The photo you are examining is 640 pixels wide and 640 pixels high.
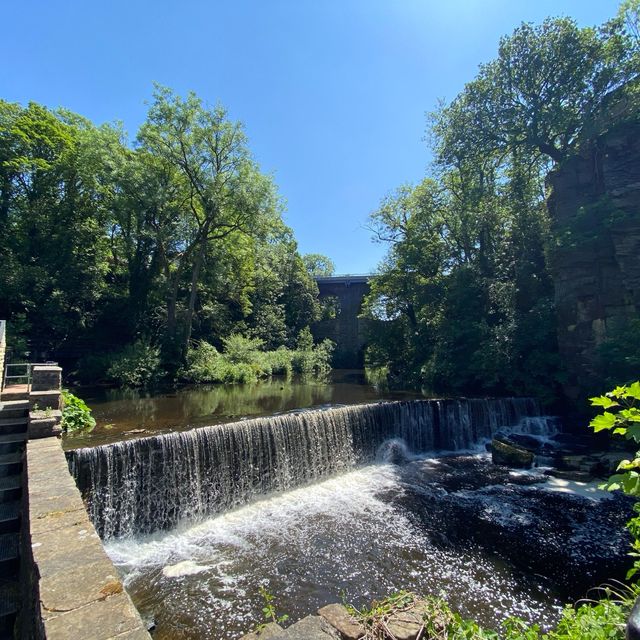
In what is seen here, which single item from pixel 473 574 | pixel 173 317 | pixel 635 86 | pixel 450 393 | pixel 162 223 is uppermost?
pixel 635 86

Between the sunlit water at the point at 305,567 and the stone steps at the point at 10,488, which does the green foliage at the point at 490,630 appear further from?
the stone steps at the point at 10,488

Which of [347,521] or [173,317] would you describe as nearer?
[347,521]

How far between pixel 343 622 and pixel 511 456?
9.17m

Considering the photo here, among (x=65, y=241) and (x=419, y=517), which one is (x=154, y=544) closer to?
(x=419, y=517)

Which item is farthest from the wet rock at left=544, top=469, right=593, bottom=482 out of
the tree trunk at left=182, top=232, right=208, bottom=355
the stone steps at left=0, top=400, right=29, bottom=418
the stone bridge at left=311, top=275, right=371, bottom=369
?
the stone bridge at left=311, top=275, right=371, bottom=369

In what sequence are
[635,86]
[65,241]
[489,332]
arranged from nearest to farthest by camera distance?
[635,86]
[489,332]
[65,241]

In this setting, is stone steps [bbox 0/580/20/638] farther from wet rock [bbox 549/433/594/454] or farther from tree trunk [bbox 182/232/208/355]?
tree trunk [bbox 182/232/208/355]

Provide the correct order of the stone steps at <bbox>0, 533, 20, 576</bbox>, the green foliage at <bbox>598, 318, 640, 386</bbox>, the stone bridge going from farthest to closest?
the stone bridge
the green foliage at <bbox>598, 318, 640, 386</bbox>
the stone steps at <bbox>0, 533, 20, 576</bbox>

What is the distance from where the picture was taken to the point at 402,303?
2192 centimetres

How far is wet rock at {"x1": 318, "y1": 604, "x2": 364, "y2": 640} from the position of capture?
8.63 ft

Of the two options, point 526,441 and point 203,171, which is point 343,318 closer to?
point 203,171

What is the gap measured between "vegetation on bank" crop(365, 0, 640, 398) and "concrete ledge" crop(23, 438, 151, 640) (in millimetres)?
13464

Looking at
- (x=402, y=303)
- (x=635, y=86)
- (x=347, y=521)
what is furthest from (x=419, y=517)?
(x=635, y=86)

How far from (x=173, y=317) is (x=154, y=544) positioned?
51.4 feet
